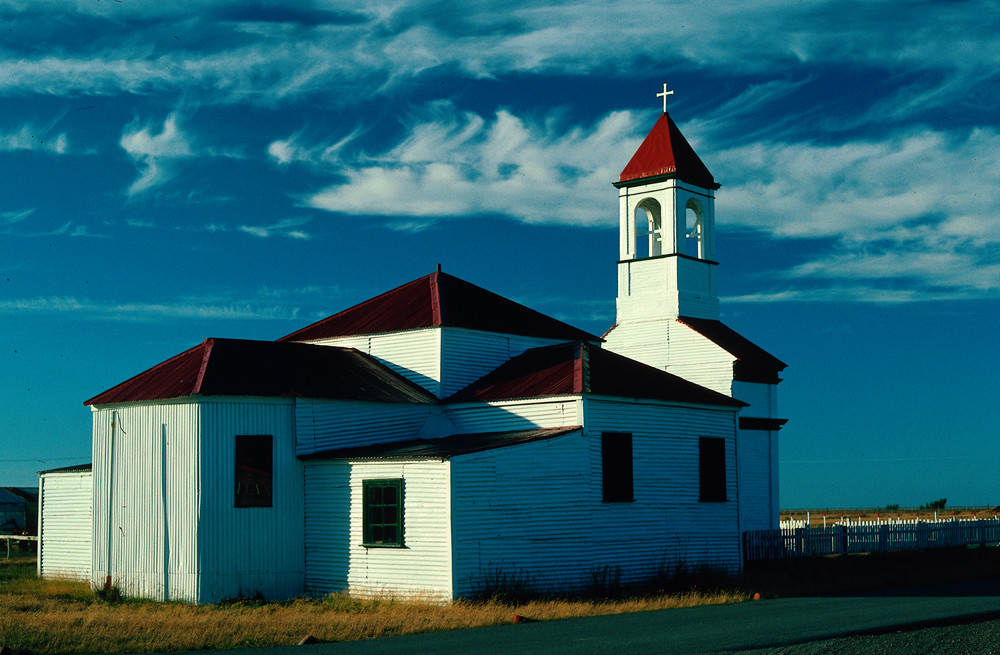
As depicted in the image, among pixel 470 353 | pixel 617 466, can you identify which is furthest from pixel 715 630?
pixel 470 353

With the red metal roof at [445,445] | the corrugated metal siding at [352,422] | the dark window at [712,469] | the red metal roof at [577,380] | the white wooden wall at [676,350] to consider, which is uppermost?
the white wooden wall at [676,350]

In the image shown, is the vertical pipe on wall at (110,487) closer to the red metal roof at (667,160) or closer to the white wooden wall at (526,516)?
the white wooden wall at (526,516)

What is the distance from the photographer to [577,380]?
88.2 feet

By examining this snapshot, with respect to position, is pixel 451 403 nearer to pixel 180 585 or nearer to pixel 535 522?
pixel 535 522

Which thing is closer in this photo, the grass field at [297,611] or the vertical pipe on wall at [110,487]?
the grass field at [297,611]

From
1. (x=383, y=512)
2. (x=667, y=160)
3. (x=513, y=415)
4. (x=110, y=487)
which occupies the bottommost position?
(x=383, y=512)

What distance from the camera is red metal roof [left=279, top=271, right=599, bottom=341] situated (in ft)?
101

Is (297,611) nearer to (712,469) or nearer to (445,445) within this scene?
(445,445)

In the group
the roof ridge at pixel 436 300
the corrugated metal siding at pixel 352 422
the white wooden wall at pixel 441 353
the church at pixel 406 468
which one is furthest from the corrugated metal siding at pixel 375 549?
the roof ridge at pixel 436 300

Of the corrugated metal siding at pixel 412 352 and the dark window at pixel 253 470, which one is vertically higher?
the corrugated metal siding at pixel 412 352

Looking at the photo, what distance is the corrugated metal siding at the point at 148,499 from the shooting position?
83.7 feet

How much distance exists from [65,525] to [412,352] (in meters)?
11.3

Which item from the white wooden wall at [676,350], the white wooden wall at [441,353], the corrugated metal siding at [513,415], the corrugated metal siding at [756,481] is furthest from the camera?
the white wooden wall at [676,350]

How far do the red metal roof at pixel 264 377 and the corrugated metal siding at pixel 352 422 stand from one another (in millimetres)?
273
